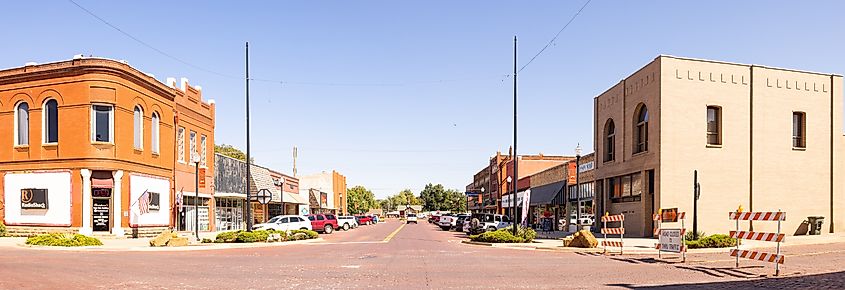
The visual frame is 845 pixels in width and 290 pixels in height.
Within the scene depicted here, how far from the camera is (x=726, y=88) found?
33.6 meters

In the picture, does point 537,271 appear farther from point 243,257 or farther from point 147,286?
point 243,257

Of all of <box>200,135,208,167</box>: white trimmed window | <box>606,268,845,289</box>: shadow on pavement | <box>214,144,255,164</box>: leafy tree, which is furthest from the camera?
<box>214,144,255,164</box>: leafy tree

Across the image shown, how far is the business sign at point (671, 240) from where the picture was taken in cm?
2028

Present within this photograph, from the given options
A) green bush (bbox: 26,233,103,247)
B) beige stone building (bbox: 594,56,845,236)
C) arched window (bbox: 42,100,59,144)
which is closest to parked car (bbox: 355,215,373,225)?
arched window (bbox: 42,100,59,144)

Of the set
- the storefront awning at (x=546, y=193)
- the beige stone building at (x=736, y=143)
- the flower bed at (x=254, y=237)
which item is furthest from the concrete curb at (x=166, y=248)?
the storefront awning at (x=546, y=193)

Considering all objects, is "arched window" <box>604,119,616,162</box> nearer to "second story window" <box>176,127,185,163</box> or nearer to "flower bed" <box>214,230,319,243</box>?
A: "flower bed" <box>214,230,319,243</box>

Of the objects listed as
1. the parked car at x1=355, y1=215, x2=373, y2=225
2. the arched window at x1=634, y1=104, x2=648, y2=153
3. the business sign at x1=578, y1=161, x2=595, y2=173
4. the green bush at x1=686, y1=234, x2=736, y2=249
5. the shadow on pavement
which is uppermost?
the arched window at x1=634, y1=104, x2=648, y2=153

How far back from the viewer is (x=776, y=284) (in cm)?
1357

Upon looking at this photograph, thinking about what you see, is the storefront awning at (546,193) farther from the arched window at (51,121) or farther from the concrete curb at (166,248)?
the arched window at (51,121)

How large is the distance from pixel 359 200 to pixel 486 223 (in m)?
119

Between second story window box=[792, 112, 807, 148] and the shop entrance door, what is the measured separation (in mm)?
34279

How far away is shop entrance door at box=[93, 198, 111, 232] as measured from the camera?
36.8 meters

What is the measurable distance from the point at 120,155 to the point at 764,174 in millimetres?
31749

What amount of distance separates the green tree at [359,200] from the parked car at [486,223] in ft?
308
